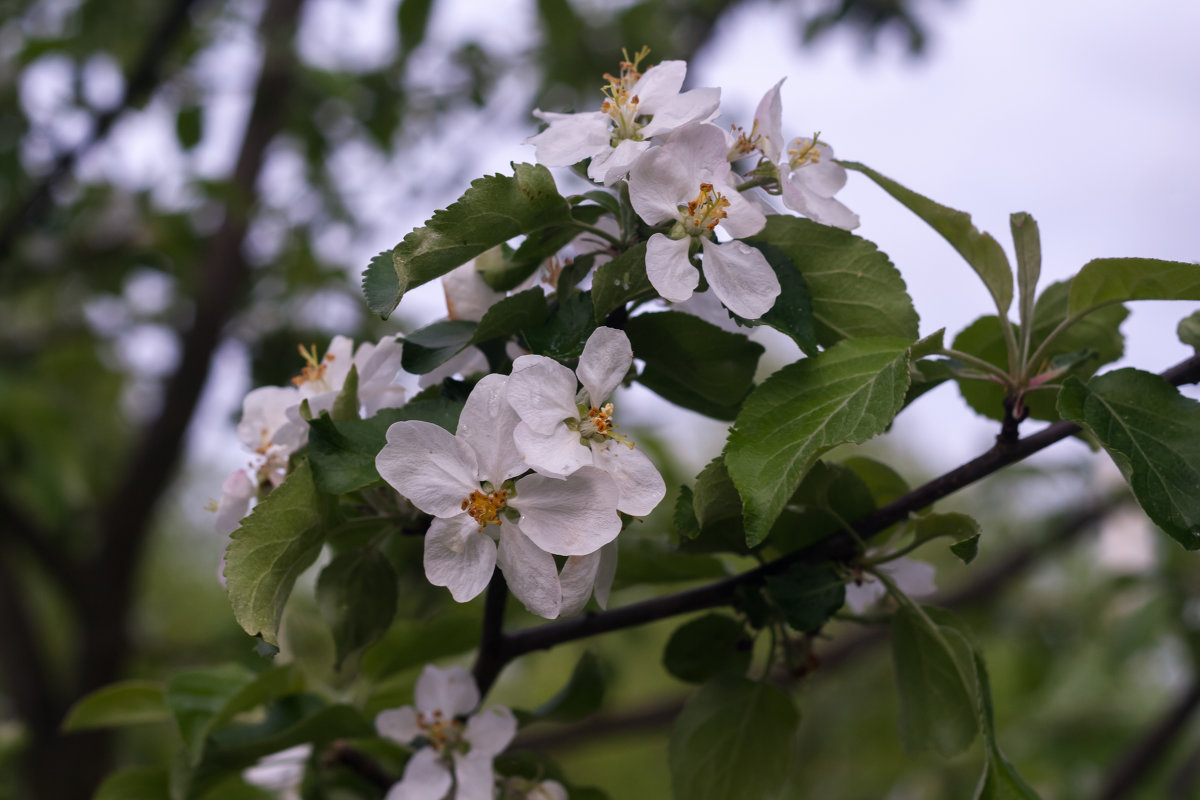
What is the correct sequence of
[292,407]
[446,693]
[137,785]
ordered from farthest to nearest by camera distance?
1. [137,785]
2. [446,693]
3. [292,407]

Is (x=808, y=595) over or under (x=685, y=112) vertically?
under

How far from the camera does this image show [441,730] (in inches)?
28.2

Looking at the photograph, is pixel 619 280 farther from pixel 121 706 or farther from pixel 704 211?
pixel 121 706

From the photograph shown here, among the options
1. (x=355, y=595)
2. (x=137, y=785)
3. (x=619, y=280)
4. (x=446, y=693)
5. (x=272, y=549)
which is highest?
(x=619, y=280)

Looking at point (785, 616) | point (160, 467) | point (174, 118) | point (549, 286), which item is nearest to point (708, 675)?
point (785, 616)

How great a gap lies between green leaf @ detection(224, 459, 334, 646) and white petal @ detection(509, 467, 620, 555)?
0.13 metres

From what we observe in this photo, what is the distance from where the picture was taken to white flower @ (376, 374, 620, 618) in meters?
0.53

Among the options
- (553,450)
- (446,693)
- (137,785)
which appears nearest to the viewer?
(553,450)

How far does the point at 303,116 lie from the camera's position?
252 centimetres

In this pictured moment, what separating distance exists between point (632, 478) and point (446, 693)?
0.29m

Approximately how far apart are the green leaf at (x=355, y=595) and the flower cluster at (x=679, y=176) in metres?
0.29

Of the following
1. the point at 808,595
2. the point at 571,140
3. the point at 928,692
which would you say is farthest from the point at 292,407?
the point at 928,692

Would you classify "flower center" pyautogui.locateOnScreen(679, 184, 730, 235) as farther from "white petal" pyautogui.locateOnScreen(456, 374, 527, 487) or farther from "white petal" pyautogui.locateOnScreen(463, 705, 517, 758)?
"white petal" pyautogui.locateOnScreen(463, 705, 517, 758)

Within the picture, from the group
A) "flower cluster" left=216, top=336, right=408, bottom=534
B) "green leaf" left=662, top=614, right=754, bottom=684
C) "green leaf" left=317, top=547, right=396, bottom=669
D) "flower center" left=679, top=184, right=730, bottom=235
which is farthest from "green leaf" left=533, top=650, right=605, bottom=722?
"flower center" left=679, top=184, right=730, bottom=235
